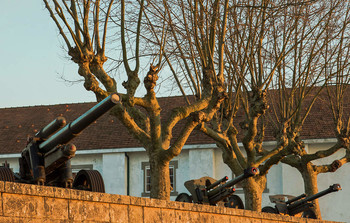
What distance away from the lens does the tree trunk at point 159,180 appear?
567 inches

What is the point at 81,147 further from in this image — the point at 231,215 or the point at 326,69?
the point at 231,215

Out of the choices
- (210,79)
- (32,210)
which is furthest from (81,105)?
(32,210)

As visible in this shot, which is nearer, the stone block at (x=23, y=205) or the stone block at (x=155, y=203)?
the stone block at (x=23, y=205)

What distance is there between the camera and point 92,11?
1431 centimetres

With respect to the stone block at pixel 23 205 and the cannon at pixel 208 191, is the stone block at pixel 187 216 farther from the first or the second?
the cannon at pixel 208 191

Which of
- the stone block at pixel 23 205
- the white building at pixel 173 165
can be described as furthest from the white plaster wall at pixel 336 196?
the stone block at pixel 23 205

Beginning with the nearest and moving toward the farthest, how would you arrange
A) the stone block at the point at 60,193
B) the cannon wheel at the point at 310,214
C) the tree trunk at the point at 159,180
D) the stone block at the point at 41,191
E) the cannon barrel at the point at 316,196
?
the stone block at the point at 41,191
the stone block at the point at 60,193
the tree trunk at the point at 159,180
the cannon barrel at the point at 316,196
the cannon wheel at the point at 310,214

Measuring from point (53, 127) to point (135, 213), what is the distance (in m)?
2.29

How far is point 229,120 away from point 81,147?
44.9ft

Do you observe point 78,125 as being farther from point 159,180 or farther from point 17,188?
point 159,180

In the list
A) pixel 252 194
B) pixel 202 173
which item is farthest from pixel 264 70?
pixel 202 173

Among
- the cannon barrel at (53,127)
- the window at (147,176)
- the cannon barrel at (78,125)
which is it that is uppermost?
the window at (147,176)

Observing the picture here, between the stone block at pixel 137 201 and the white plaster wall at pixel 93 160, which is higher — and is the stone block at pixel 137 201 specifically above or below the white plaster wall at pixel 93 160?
below

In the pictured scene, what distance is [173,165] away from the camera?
31.1 m
